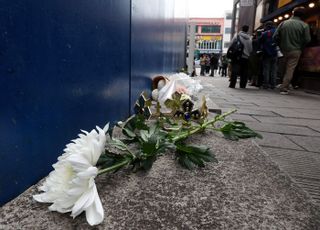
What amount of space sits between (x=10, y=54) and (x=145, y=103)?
1.22 metres

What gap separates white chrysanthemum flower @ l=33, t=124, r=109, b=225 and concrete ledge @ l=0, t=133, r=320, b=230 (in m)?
0.04

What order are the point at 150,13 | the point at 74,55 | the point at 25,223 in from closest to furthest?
the point at 25,223, the point at 74,55, the point at 150,13

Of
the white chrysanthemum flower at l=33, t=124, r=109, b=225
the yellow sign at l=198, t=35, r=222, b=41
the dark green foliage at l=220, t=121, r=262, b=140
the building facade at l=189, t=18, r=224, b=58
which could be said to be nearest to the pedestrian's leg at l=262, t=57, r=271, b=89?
the dark green foliage at l=220, t=121, r=262, b=140

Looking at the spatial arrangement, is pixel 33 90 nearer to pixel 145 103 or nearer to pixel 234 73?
pixel 145 103

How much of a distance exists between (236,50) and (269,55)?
2.82 ft

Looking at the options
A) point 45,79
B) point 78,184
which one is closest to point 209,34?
point 45,79

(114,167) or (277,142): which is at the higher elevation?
(114,167)

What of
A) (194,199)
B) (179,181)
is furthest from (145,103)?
(194,199)

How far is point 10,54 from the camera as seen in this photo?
28.9 inches

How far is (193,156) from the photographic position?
114cm

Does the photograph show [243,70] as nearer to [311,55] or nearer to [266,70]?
[266,70]

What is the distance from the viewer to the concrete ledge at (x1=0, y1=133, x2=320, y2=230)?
27.9 inches

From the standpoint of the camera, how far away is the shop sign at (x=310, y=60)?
6855 millimetres

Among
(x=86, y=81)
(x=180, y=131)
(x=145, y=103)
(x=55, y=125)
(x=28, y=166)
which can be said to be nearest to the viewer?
(x=28, y=166)
